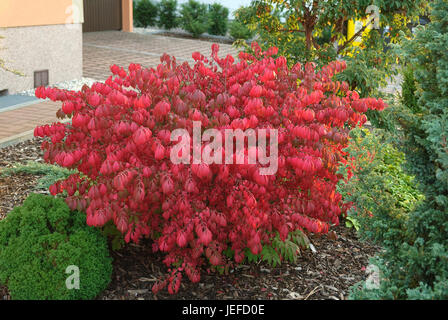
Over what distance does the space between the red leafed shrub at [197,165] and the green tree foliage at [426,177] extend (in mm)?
654

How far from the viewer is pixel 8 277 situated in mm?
3033

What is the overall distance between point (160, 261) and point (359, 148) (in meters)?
1.53

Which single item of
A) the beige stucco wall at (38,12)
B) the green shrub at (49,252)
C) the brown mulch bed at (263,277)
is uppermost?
the beige stucco wall at (38,12)

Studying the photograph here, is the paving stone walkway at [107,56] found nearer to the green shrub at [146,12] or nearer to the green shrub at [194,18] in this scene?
the green shrub at [194,18]

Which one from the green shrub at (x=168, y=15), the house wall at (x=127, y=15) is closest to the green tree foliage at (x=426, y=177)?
the house wall at (x=127, y=15)

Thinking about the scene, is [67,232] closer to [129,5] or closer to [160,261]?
[160,261]

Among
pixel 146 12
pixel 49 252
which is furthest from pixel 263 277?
pixel 146 12

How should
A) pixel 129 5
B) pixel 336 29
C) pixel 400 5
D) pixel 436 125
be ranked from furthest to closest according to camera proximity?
pixel 129 5, pixel 336 29, pixel 400 5, pixel 436 125

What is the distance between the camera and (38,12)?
829 centimetres

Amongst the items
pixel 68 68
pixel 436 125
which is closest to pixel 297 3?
pixel 436 125

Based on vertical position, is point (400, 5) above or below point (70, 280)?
above

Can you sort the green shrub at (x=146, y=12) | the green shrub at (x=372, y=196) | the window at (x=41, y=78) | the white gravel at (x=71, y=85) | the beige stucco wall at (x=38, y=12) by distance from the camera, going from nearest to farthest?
the green shrub at (x=372, y=196) → the beige stucco wall at (x=38, y=12) → the white gravel at (x=71, y=85) → the window at (x=41, y=78) → the green shrub at (x=146, y=12)

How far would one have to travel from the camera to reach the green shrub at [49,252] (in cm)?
293

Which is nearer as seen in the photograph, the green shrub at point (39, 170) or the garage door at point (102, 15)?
the green shrub at point (39, 170)
